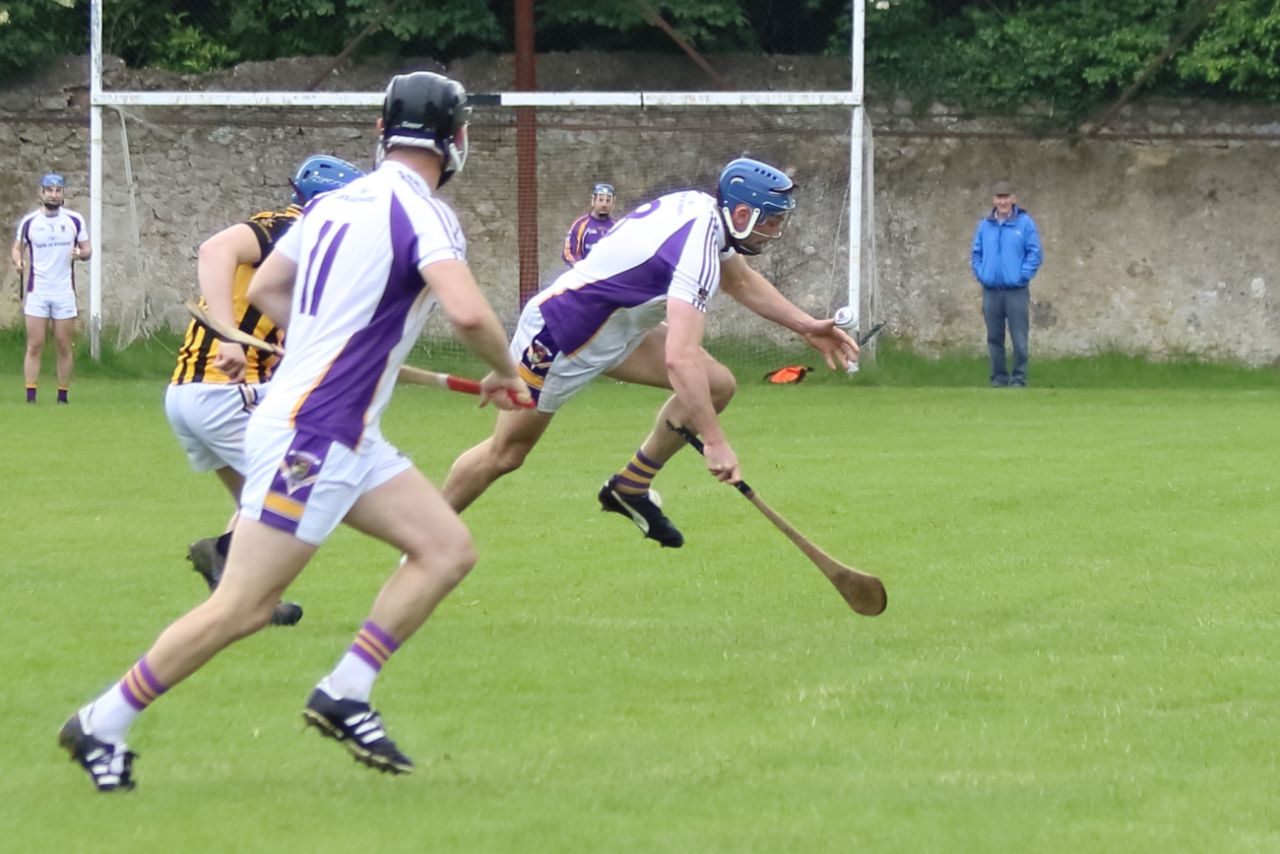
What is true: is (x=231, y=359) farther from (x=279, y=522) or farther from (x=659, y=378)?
(x=659, y=378)

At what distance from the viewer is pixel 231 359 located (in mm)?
6605

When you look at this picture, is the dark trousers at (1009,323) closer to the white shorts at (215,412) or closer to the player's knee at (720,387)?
the player's knee at (720,387)

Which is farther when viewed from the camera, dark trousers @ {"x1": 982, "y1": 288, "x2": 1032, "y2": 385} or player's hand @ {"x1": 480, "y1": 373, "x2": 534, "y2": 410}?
dark trousers @ {"x1": 982, "y1": 288, "x2": 1032, "y2": 385}

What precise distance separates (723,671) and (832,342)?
6.71 ft

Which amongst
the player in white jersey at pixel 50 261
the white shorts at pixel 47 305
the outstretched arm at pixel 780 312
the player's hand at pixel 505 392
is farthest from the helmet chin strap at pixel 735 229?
the white shorts at pixel 47 305

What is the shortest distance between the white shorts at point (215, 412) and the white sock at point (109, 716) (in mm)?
2404

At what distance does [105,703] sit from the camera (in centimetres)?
503

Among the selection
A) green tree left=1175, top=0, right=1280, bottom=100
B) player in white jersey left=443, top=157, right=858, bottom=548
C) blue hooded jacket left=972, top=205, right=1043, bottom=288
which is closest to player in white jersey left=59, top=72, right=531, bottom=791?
player in white jersey left=443, top=157, right=858, bottom=548

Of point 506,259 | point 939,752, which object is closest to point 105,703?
point 939,752

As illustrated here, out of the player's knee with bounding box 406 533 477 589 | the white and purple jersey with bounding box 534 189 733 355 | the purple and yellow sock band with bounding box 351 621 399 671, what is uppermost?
the white and purple jersey with bounding box 534 189 733 355

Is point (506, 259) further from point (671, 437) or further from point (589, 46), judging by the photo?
point (671, 437)

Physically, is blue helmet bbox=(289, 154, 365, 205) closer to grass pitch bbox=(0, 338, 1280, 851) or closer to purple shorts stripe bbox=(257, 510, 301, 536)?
grass pitch bbox=(0, 338, 1280, 851)

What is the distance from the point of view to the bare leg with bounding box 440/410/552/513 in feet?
26.7

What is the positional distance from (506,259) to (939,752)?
17864 mm
